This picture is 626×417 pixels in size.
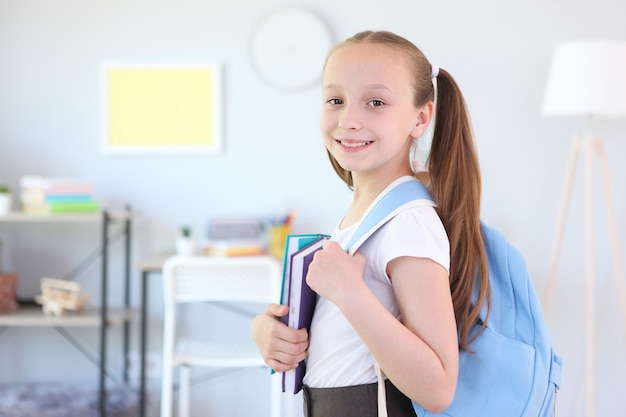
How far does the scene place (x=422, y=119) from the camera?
3.83 ft

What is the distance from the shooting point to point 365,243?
1.07m

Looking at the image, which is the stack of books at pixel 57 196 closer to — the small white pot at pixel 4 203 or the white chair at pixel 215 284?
the small white pot at pixel 4 203

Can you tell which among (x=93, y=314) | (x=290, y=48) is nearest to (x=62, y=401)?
(x=93, y=314)

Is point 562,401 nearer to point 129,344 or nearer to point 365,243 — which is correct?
point 129,344

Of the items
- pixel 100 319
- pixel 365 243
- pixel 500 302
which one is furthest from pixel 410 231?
pixel 100 319

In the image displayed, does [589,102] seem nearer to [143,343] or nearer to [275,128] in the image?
[275,128]

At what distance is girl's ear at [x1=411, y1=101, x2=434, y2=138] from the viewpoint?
1158 mm

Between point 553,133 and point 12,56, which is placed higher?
point 12,56

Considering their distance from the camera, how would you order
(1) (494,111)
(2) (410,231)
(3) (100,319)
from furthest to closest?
1. (1) (494,111)
2. (3) (100,319)
3. (2) (410,231)

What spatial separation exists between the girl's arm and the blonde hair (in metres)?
0.09

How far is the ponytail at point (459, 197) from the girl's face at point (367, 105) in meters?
0.07

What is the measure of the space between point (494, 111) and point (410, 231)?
250 cm

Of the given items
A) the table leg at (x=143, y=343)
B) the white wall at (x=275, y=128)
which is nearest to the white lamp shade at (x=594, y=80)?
the white wall at (x=275, y=128)

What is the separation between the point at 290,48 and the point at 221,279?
1.13m
